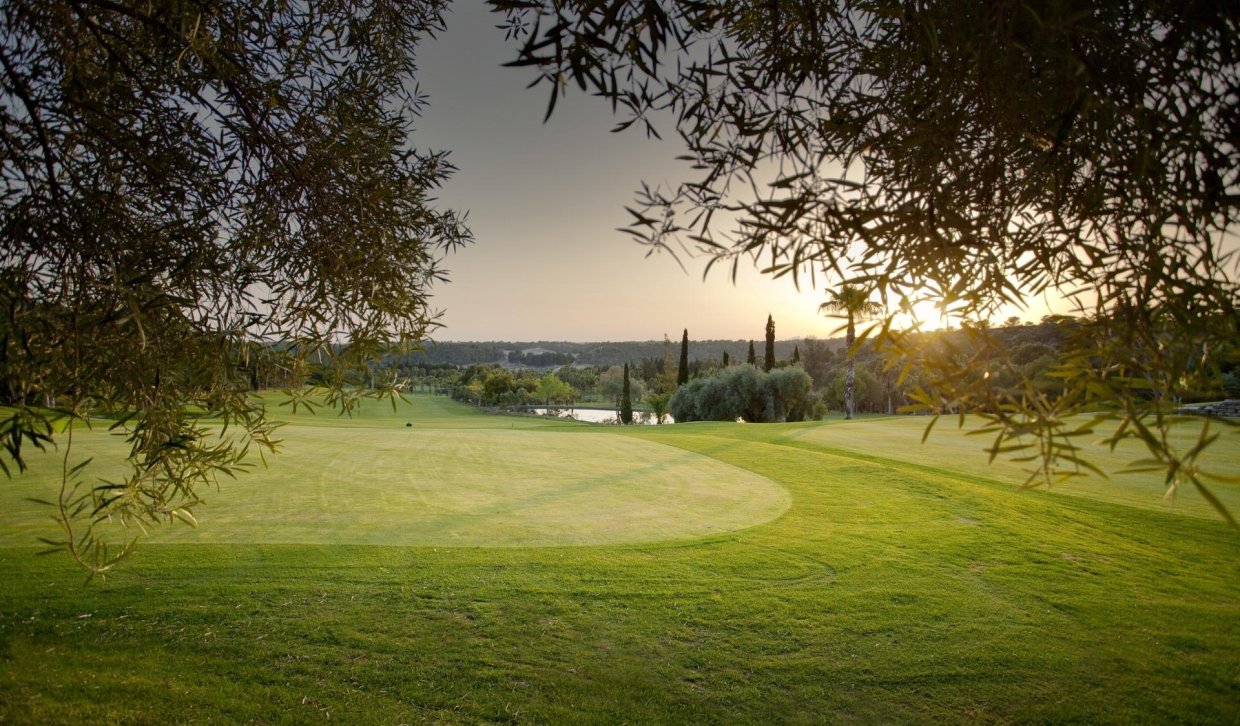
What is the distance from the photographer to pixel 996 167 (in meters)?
1.75

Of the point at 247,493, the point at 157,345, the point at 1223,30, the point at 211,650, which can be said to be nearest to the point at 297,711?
the point at 211,650

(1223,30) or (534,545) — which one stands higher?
(1223,30)

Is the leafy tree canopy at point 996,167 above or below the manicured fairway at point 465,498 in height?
above

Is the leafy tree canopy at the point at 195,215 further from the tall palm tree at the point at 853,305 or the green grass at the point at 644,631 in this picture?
the tall palm tree at the point at 853,305

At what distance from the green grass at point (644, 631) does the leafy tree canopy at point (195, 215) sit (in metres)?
1.44

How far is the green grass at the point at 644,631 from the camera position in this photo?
141 inches

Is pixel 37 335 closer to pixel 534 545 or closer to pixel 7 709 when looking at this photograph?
pixel 7 709

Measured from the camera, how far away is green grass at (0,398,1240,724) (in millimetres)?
3592

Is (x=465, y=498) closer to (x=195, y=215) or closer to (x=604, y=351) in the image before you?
(x=195, y=215)

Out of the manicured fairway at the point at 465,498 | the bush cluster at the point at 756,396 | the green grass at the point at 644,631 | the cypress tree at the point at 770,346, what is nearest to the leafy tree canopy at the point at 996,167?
the green grass at the point at 644,631

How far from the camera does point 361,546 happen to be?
20.5 feet

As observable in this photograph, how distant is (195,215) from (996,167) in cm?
352

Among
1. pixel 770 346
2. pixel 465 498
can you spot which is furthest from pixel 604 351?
pixel 465 498

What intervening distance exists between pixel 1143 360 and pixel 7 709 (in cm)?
536
